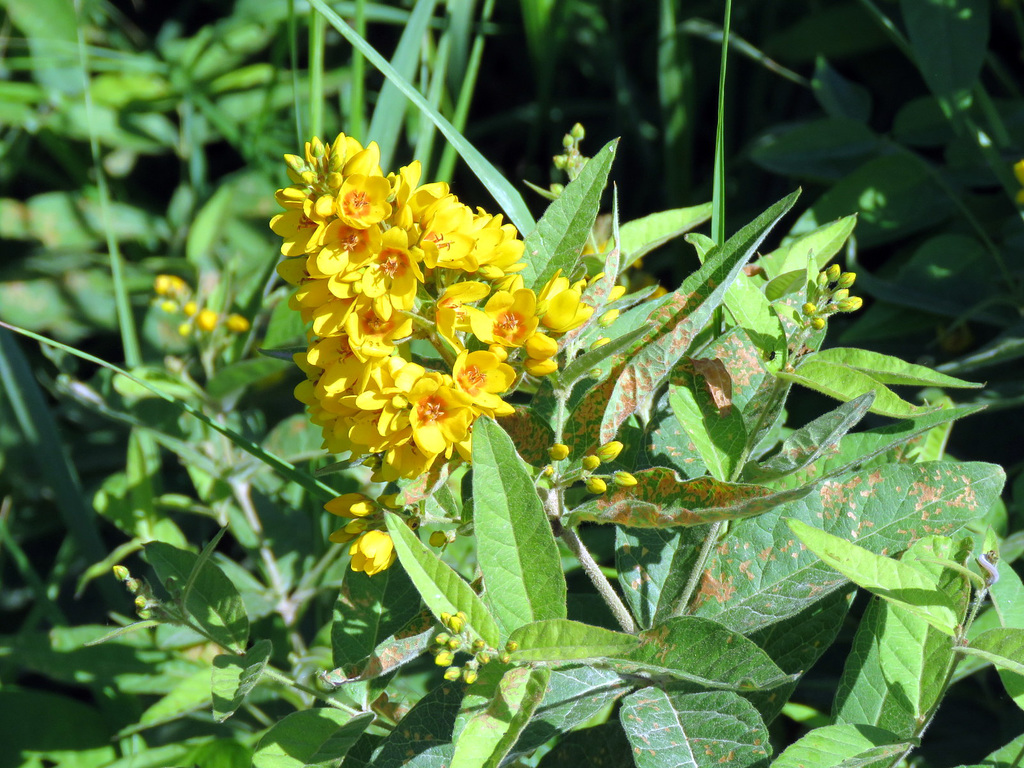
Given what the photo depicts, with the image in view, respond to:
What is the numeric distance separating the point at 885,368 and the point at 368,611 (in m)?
0.83

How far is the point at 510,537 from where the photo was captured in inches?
41.5

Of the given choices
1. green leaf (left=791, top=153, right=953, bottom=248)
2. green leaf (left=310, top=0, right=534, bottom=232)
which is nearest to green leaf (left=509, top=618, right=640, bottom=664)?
green leaf (left=310, top=0, right=534, bottom=232)

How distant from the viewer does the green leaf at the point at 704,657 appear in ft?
3.25

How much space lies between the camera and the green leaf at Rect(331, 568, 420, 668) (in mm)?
1338

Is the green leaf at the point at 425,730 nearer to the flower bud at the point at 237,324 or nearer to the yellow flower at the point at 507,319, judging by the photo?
the yellow flower at the point at 507,319

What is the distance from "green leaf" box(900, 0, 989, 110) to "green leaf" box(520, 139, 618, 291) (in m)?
1.22

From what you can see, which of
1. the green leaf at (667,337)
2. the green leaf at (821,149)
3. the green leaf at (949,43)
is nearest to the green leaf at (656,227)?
the green leaf at (667,337)

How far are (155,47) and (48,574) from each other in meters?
1.84

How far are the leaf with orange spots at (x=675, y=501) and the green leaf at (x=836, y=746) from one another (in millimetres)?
310

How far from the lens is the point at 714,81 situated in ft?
9.55

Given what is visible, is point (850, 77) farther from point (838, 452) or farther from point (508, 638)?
point (508, 638)

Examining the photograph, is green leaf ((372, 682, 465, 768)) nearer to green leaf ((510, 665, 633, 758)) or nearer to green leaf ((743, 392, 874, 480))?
green leaf ((510, 665, 633, 758))

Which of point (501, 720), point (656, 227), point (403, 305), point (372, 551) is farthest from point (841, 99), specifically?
point (501, 720)

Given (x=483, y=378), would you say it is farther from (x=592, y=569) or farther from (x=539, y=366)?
(x=592, y=569)
